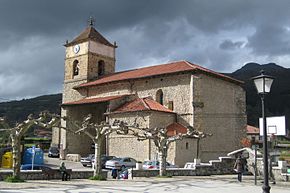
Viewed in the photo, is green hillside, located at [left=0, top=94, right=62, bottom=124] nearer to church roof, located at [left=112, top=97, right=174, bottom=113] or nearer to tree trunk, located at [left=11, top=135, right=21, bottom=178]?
church roof, located at [left=112, top=97, right=174, bottom=113]

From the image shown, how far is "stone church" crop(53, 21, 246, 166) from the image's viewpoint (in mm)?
35688

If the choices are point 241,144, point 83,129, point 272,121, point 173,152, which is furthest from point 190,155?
point 272,121

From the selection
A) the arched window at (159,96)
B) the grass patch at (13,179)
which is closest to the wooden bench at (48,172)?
the grass patch at (13,179)

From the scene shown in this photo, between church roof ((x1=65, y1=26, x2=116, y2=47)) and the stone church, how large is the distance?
8151 mm

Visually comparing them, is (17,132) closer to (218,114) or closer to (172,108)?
(172,108)

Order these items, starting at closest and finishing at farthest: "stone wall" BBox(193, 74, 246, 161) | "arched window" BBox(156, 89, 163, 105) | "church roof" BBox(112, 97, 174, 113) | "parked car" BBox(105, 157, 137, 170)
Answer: "parked car" BBox(105, 157, 137, 170) < "church roof" BBox(112, 97, 174, 113) < "stone wall" BBox(193, 74, 246, 161) < "arched window" BBox(156, 89, 163, 105)

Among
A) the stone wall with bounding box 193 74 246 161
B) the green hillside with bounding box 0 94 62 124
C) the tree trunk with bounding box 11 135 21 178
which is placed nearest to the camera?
the tree trunk with bounding box 11 135 21 178

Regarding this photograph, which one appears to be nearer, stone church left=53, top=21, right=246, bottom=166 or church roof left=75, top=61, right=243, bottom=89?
stone church left=53, top=21, right=246, bottom=166

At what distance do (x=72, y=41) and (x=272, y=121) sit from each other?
4295 cm

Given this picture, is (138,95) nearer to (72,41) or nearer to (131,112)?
(131,112)

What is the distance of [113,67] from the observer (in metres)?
53.9

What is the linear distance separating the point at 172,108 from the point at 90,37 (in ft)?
60.4

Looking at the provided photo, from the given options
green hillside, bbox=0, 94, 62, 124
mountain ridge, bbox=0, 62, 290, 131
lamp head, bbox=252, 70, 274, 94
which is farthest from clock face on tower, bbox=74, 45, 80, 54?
green hillside, bbox=0, 94, 62, 124

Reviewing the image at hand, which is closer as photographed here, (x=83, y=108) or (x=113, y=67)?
(x=83, y=108)
